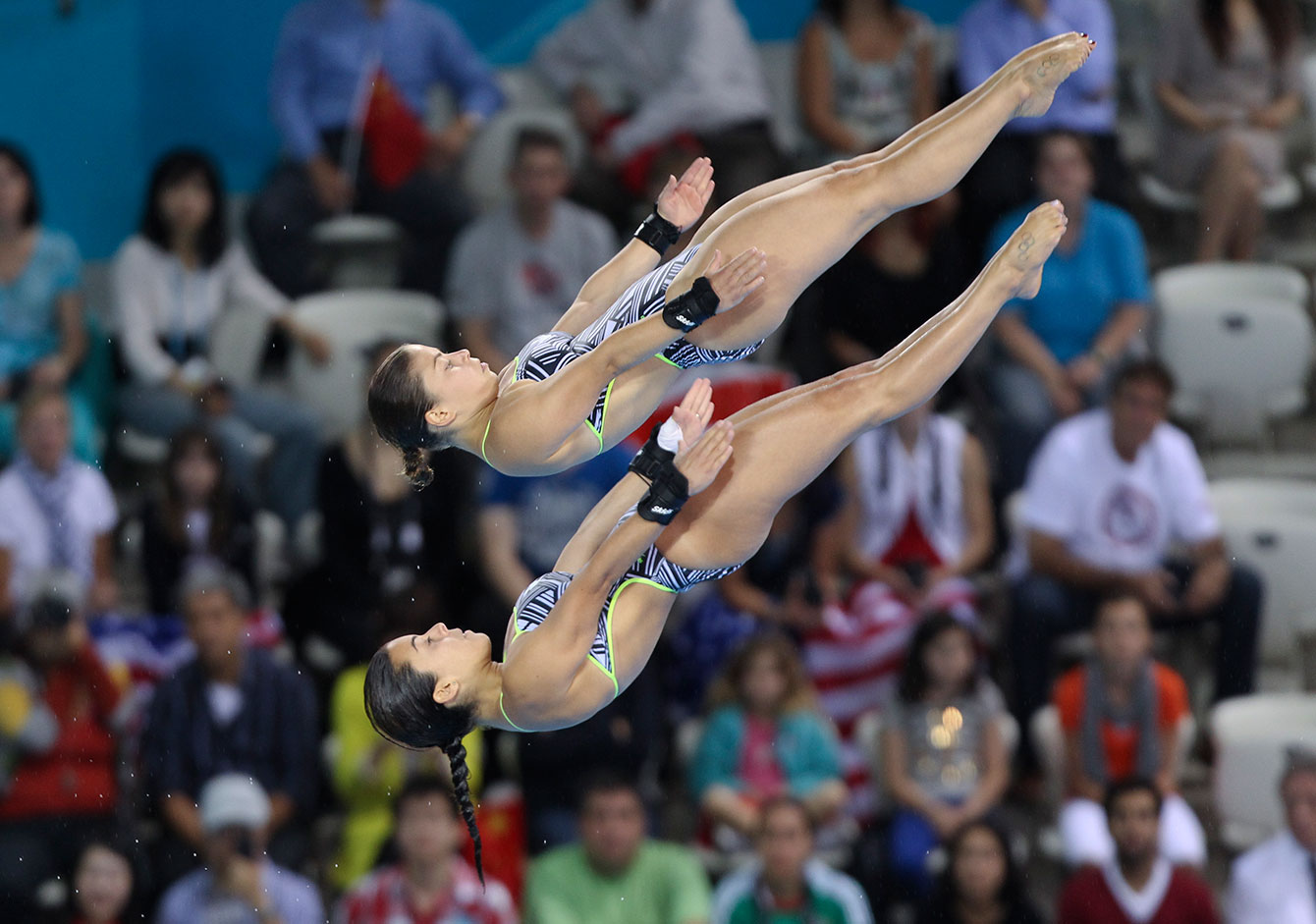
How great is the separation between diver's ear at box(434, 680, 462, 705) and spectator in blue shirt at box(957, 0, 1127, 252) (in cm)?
375

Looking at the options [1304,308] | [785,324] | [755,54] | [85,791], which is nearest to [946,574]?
[785,324]

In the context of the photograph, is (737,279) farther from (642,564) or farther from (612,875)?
(612,875)

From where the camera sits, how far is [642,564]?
15.1 ft

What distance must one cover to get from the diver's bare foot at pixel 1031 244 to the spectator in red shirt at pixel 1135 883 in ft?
7.63

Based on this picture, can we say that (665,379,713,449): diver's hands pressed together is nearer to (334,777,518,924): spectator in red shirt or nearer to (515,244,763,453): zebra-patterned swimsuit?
(515,244,763,453): zebra-patterned swimsuit

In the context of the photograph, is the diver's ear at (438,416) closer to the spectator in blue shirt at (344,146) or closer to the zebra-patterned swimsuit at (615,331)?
the zebra-patterned swimsuit at (615,331)

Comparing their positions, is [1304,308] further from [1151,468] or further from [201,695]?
[201,695]

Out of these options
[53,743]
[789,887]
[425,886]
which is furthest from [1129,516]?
[53,743]

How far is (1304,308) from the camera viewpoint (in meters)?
7.68

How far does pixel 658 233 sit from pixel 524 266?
2.38 m

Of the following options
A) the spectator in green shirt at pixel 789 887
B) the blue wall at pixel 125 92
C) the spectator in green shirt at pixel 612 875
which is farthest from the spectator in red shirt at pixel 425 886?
the blue wall at pixel 125 92

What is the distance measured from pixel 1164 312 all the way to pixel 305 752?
141 inches

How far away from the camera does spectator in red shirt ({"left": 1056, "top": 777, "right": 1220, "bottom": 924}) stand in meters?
6.21

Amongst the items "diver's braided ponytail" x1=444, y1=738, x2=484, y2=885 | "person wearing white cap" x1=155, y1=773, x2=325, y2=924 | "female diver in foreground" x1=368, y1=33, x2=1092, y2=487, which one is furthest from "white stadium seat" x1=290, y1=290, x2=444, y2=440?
"diver's braided ponytail" x1=444, y1=738, x2=484, y2=885
